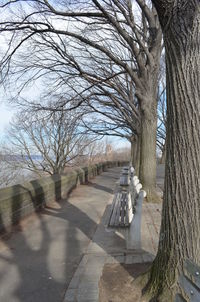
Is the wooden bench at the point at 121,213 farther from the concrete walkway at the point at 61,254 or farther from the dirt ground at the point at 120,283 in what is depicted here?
the dirt ground at the point at 120,283

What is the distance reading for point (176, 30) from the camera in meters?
3.24

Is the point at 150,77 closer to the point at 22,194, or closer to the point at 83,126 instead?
the point at 22,194

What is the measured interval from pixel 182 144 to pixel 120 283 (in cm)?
188

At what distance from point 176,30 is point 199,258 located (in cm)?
236

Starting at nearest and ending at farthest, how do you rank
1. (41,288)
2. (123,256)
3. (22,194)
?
1. (41,288)
2. (123,256)
3. (22,194)

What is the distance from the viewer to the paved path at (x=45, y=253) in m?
3.92

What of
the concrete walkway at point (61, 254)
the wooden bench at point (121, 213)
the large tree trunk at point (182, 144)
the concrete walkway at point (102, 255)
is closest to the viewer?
the large tree trunk at point (182, 144)

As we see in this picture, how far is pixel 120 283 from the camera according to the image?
3.80 meters

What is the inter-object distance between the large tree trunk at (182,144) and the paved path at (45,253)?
146cm

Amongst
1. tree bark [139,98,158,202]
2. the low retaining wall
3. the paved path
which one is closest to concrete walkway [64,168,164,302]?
the paved path

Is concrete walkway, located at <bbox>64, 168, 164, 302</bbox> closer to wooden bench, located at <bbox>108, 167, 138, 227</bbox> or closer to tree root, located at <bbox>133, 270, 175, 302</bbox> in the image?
wooden bench, located at <bbox>108, 167, 138, 227</bbox>

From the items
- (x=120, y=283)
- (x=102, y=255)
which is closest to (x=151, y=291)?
(x=120, y=283)

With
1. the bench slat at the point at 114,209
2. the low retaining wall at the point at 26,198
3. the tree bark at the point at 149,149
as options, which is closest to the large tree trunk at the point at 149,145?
the tree bark at the point at 149,149

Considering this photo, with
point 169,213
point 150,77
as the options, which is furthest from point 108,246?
point 150,77
